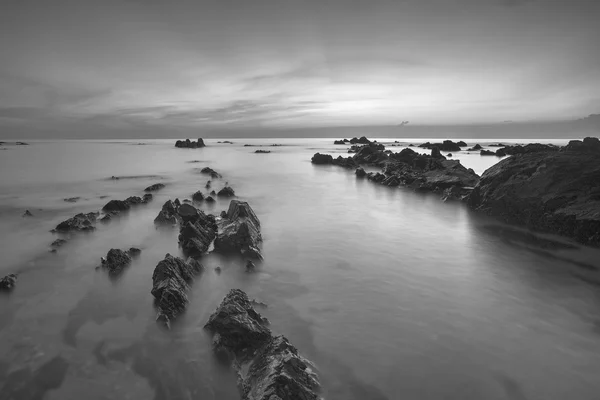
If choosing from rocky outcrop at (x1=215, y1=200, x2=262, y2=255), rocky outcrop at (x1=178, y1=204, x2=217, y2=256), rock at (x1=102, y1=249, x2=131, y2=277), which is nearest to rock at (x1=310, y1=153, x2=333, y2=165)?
rocky outcrop at (x1=178, y1=204, x2=217, y2=256)

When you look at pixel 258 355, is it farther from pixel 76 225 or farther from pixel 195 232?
pixel 76 225

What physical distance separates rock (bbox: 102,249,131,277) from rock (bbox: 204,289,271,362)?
4.63m

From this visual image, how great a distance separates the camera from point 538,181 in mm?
14469

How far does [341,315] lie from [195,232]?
6.61m

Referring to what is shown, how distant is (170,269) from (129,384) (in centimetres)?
313

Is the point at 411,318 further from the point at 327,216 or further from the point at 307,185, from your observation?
the point at 307,185

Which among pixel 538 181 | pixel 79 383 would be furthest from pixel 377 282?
pixel 538 181

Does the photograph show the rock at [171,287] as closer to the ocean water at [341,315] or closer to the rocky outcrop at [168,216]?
the ocean water at [341,315]

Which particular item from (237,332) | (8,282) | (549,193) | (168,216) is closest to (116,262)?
(8,282)

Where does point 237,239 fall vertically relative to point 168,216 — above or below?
above

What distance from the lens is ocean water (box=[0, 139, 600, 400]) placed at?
16.5ft

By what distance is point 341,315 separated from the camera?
6.97 meters

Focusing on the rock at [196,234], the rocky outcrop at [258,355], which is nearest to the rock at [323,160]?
the rock at [196,234]

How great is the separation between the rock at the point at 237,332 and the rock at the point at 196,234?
4.71 meters
